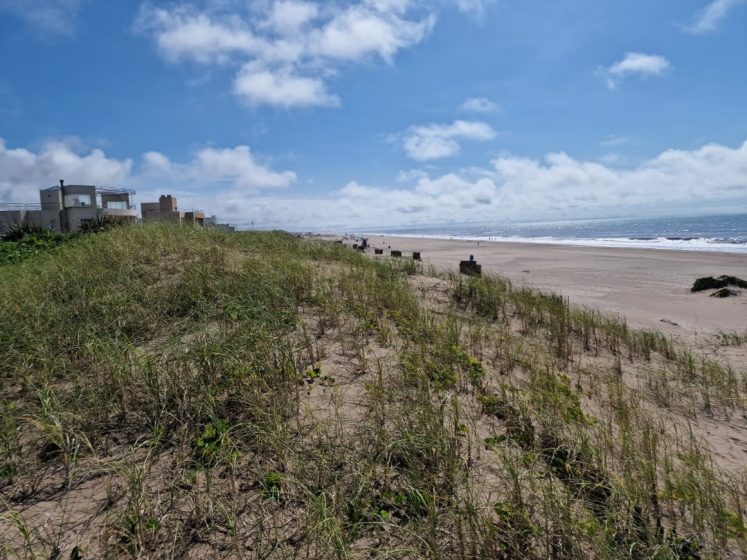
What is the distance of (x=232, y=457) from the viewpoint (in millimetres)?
2668

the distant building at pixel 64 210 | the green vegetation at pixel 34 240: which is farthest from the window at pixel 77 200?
the green vegetation at pixel 34 240

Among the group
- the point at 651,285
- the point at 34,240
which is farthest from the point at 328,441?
the point at 651,285

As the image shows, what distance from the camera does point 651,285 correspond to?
49.9 ft

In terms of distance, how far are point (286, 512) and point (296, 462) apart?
0.32 metres

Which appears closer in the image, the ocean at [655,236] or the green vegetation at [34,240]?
the green vegetation at [34,240]

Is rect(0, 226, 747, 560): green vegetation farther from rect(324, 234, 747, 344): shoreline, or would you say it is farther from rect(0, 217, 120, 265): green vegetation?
rect(0, 217, 120, 265): green vegetation

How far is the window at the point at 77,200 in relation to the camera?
1601 inches

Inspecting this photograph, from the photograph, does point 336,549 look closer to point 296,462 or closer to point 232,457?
point 296,462

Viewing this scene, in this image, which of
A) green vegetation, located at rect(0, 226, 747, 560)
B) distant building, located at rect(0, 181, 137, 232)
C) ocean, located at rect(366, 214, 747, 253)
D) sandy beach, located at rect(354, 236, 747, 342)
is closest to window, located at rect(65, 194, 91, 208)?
distant building, located at rect(0, 181, 137, 232)

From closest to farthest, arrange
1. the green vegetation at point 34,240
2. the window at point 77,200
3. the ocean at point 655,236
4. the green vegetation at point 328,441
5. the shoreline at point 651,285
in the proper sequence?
1. the green vegetation at point 328,441
2. the shoreline at point 651,285
3. the green vegetation at point 34,240
4. the ocean at point 655,236
5. the window at point 77,200

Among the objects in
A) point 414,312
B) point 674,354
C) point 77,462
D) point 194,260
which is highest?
point 194,260

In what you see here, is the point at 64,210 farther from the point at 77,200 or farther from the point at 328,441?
the point at 328,441

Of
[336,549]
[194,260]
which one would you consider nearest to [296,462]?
[336,549]

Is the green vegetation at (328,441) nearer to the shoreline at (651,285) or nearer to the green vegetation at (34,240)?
the shoreline at (651,285)
